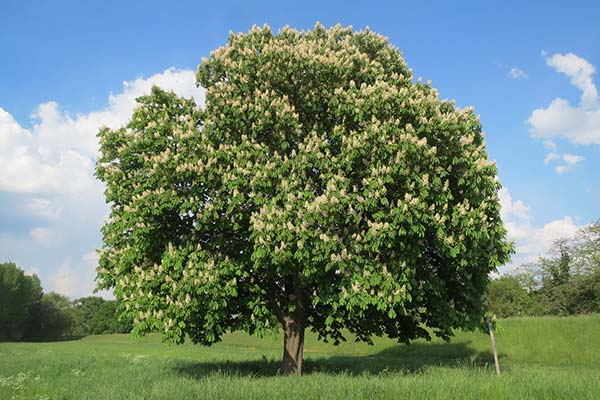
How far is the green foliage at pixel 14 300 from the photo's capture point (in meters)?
108

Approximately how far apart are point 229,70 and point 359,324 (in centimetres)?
1195

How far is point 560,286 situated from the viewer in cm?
7200

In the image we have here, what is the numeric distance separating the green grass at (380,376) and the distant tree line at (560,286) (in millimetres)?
20684

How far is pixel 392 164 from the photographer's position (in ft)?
48.6

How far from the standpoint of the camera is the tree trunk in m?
20.1

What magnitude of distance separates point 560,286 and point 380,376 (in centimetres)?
6640

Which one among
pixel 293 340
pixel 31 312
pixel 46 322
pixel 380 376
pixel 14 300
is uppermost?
pixel 14 300

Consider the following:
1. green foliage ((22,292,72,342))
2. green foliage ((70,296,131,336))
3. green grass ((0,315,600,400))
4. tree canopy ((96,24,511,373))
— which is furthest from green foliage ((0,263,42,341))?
tree canopy ((96,24,511,373))

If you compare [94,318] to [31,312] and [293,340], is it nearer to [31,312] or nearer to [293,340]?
[31,312]

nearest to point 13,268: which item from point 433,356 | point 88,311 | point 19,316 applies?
point 19,316

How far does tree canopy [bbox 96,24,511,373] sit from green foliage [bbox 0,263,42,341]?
10810 centimetres

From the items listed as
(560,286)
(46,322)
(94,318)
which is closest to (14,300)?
(46,322)

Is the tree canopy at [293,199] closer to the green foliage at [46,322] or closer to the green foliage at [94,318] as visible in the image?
the green foliage at [46,322]

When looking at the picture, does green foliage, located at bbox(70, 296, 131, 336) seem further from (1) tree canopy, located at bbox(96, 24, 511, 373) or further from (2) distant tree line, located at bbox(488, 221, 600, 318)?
(1) tree canopy, located at bbox(96, 24, 511, 373)
